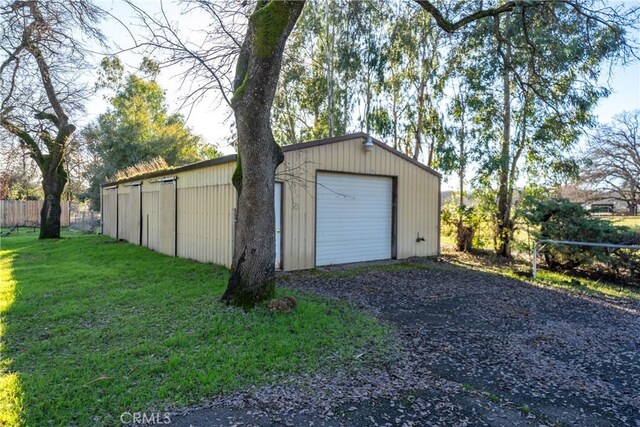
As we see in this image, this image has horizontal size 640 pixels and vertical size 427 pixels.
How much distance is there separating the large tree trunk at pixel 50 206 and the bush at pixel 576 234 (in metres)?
16.2

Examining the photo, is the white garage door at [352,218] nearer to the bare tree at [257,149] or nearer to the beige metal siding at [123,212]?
the bare tree at [257,149]

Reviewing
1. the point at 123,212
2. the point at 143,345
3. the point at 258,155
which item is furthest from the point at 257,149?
the point at 123,212

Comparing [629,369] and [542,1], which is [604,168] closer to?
[542,1]

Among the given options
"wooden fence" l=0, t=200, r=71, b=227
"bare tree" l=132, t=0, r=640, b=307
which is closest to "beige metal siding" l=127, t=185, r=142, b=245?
"bare tree" l=132, t=0, r=640, b=307

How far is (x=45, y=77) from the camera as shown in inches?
470

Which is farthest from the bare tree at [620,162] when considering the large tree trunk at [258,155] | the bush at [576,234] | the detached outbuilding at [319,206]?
the large tree trunk at [258,155]

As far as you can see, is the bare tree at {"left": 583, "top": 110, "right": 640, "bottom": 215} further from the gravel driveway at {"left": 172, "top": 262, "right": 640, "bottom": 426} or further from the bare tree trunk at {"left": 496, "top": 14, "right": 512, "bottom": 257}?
the gravel driveway at {"left": 172, "top": 262, "right": 640, "bottom": 426}

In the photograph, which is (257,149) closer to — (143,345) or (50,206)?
(143,345)

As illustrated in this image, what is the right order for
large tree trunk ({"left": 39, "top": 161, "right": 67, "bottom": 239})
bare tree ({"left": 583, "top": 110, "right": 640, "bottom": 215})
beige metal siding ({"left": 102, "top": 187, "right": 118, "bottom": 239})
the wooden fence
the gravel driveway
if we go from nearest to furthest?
1. the gravel driveway
2. large tree trunk ({"left": 39, "top": 161, "right": 67, "bottom": 239})
3. beige metal siding ({"left": 102, "top": 187, "right": 118, "bottom": 239})
4. the wooden fence
5. bare tree ({"left": 583, "top": 110, "right": 640, "bottom": 215})

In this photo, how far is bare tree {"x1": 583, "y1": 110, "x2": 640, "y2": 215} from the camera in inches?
960

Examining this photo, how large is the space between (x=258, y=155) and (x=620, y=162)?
96.6 ft

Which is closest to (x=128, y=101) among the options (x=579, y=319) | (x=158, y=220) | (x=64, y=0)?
(x=158, y=220)

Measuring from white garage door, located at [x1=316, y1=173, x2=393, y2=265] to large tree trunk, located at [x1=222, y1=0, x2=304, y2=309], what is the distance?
3711 millimetres

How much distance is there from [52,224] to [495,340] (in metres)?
15.9
